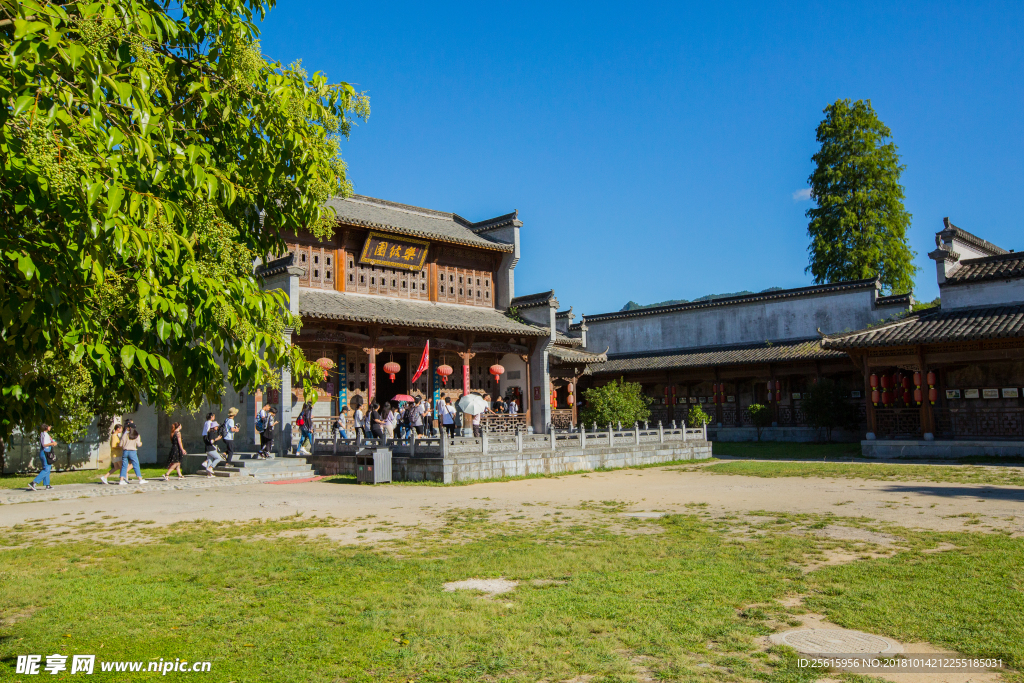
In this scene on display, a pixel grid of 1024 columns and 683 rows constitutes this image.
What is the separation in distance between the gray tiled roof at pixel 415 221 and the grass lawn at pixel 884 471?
→ 36.1 ft

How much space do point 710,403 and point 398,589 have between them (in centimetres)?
2599

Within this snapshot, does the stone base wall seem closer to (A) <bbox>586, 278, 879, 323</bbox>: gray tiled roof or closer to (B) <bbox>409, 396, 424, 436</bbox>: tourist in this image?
(A) <bbox>586, 278, 879, 323</bbox>: gray tiled roof

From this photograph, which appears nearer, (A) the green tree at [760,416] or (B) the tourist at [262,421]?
(B) the tourist at [262,421]

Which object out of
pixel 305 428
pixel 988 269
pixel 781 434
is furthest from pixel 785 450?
pixel 305 428

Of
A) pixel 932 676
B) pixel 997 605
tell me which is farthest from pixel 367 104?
pixel 997 605

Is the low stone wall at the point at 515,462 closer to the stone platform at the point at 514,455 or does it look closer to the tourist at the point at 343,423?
the stone platform at the point at 514,455

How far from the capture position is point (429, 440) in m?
15.3

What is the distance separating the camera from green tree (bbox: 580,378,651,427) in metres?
23.4

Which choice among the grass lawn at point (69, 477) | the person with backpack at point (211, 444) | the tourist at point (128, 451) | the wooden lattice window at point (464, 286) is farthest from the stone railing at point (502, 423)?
the tourist at point (128, 451)

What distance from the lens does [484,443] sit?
15742mm

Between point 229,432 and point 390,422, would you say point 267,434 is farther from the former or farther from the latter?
point 390,422

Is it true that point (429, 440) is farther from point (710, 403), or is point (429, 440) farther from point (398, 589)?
point (710, 403)

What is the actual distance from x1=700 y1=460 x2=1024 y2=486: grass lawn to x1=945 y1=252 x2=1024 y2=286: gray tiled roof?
6.21 m

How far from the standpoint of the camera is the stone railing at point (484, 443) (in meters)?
15.2
